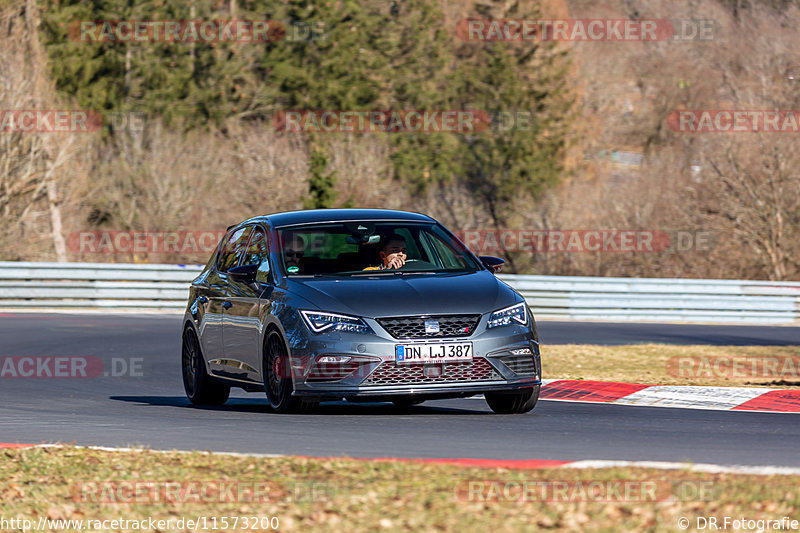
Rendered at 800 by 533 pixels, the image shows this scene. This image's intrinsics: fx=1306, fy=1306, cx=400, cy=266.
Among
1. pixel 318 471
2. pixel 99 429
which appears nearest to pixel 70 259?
pixel 99 429

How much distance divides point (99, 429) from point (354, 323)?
2046mm

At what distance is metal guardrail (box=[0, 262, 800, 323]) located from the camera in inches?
1089

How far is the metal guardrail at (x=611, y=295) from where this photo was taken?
27.7 metres

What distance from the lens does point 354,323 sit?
9.37 metres

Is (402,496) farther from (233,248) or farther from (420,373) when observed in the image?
(233,248)

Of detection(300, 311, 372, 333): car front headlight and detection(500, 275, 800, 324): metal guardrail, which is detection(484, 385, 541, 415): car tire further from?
detection(500, 275, 800, 324): metal guardrail

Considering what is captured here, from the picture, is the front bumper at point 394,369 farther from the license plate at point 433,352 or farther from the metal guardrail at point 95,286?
the metal guardrail at point 95,286

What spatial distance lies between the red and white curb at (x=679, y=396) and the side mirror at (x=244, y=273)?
327cm

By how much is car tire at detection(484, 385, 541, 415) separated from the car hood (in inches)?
30.5

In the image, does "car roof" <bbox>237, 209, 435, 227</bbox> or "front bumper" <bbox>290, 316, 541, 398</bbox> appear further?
"car roof" <bbox>237, 209, 435, 227</bbox>

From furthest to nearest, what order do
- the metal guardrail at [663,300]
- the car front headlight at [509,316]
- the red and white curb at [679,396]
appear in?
1. the metal guardrail at [663,300]
2. the red and white curb at [679,396]
3. the car front headlight at [509,316]

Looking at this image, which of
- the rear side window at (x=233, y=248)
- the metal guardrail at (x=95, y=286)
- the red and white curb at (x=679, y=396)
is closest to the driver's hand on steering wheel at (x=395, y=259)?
the rear side window at (x=233, y=248)

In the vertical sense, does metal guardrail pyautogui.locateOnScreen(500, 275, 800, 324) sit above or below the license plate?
below

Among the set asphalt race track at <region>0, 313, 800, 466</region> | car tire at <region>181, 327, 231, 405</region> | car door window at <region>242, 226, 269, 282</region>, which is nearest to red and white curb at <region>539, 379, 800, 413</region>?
asphalt race track at <region>0, 313, 800, 466</region>
